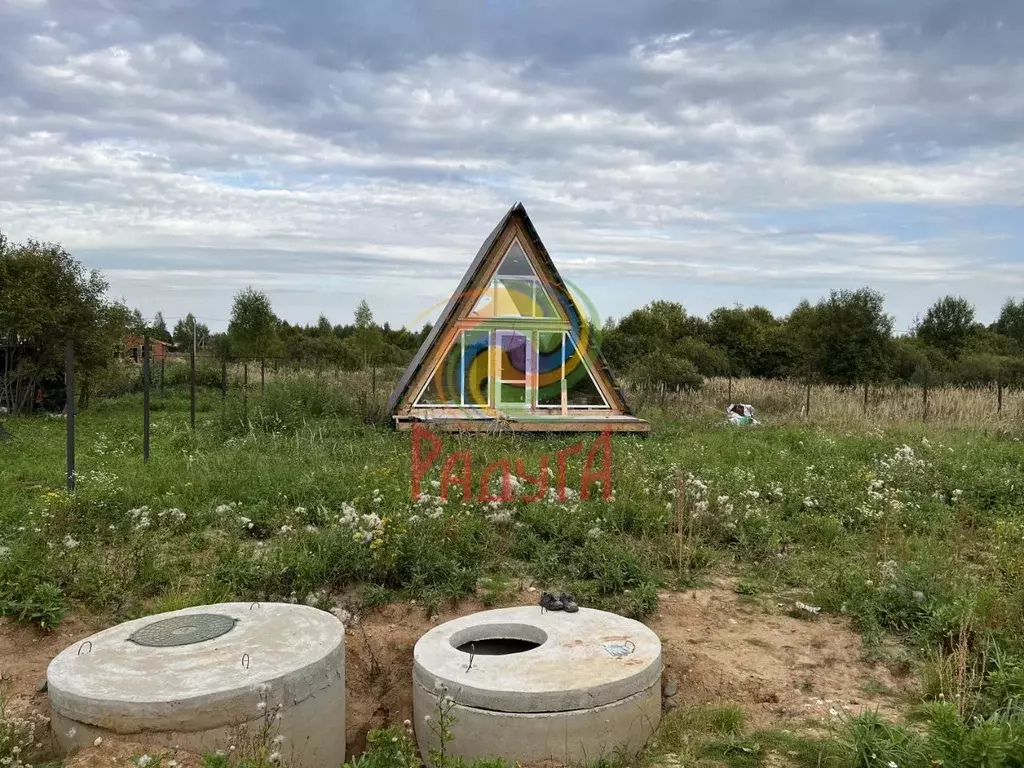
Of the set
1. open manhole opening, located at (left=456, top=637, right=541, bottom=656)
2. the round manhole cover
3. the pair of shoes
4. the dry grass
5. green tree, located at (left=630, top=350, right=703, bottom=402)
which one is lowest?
open manhole opening, located at (left=456, top=637, right=541, bottom=656)

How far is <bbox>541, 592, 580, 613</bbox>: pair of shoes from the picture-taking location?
506 centimetres

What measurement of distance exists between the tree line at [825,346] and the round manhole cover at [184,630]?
51.2ft

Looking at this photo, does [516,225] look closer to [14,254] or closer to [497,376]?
[497,376]

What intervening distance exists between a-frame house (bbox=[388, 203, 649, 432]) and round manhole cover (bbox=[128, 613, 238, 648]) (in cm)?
835

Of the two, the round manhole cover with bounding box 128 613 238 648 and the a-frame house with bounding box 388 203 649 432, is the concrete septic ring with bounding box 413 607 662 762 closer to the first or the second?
the round manhole cover with bounding box 128 613 238 648

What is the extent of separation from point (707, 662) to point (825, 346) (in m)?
23.0

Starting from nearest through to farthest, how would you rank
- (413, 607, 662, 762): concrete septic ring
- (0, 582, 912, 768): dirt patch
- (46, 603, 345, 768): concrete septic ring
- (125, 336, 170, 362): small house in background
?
(46, 603, 345, 768): concrete septic ring, (413, 607, 662, 762): concrete septic ring, (0, 582, 912, 768): dirt patch, (125, 336, 170, 362): small house in background

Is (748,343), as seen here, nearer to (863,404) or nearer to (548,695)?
(863,404)

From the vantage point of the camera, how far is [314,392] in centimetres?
1345

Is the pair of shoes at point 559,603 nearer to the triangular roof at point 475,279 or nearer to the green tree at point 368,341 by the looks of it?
the triangular roof at point 475,279

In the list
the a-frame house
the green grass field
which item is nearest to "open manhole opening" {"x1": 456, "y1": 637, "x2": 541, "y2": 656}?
the green grass field

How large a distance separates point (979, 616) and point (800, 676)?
1.18m

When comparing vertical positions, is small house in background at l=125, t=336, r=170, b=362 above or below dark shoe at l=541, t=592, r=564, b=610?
above

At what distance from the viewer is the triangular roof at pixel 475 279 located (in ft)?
43.0
